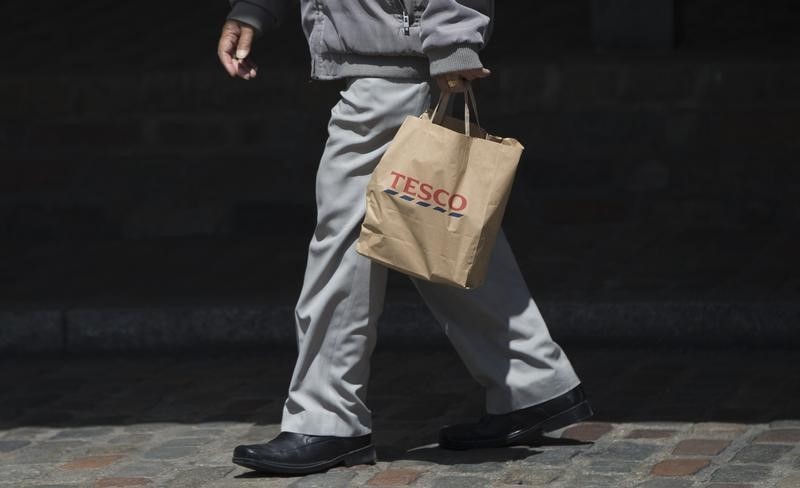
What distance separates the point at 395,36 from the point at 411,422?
1212 mm

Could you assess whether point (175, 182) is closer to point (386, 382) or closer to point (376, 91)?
point (386, 382)

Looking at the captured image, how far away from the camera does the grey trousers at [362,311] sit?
406 centimetres

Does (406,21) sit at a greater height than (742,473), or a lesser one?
greater

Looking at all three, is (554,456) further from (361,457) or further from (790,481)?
(790,481)

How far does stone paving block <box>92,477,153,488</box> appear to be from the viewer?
13.8 ft

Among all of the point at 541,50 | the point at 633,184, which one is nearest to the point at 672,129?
the point at 633,184

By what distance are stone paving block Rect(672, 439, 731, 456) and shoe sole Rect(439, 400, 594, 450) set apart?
24cm

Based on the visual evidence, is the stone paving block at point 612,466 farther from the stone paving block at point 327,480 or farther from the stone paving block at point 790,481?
the stone paving block at point 327,480

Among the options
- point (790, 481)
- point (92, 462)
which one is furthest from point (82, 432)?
point (790, 481)

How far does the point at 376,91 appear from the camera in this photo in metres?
4.04

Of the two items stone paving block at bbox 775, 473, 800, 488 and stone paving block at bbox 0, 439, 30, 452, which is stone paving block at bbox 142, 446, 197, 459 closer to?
stone paving block at bbox 0, 439, 30, 452

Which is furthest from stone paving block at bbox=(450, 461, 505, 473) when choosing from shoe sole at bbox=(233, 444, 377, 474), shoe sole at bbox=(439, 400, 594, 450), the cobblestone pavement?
shoe sole at bbox=(233, 444, 377, 474)

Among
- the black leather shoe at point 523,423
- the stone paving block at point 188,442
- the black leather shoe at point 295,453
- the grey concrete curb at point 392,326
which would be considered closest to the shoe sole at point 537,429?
the black leather shoe at point 523,423

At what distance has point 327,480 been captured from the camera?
13.6 ft
